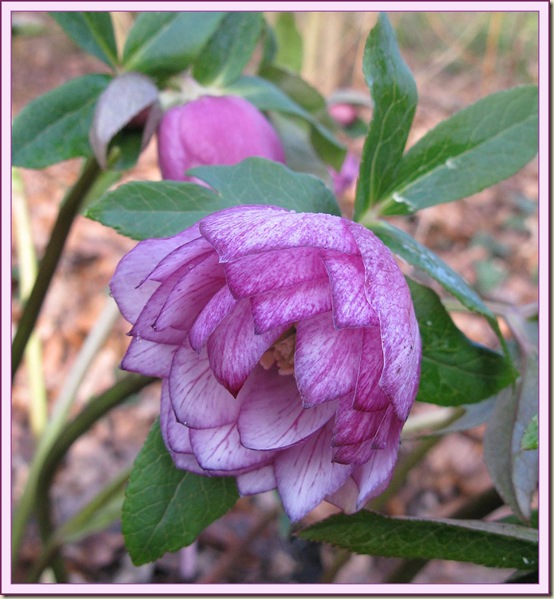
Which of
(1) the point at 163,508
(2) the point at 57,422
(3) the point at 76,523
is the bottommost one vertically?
(3) the point at 76,523

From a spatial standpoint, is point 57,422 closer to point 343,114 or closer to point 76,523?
point 76,523

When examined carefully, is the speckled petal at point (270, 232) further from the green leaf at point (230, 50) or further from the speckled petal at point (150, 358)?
the green leaf at point (230, 50)

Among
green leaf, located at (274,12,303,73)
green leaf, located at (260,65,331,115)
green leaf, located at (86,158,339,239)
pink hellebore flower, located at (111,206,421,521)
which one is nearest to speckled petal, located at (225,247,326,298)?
pink hellebore flower, located at (111,206,421,521)

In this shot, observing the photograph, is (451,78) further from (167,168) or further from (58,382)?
(167,168)

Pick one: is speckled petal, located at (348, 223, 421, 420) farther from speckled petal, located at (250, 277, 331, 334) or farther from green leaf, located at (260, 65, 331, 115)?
green leaf, located at (260, 65, 331, 115)

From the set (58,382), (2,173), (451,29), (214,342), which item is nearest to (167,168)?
(2,173)

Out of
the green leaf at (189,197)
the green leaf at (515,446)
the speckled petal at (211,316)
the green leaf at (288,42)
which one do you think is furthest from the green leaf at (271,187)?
the green leaf at (288,42)

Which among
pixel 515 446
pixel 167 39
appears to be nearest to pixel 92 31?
pixel 167 39

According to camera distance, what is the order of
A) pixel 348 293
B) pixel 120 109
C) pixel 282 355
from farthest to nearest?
pixel 120 109 → pixel 282 355 → pixel 348 293
